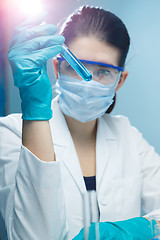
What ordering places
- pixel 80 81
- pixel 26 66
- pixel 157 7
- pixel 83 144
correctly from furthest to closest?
pixel 157 7
pixel 83 144
pixel 80 81
pixel 26 66

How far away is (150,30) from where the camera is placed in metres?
1.60

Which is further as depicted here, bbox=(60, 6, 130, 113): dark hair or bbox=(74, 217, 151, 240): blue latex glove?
bbox=(60, 6, 130, 113): dark hair

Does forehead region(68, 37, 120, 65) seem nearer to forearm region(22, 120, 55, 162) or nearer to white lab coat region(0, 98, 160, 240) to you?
white lab coat region(0, 98, 160, 240)

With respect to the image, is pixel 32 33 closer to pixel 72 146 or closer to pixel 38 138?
pixel 38 138

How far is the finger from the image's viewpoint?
0.78 m

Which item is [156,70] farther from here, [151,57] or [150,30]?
[150,30]

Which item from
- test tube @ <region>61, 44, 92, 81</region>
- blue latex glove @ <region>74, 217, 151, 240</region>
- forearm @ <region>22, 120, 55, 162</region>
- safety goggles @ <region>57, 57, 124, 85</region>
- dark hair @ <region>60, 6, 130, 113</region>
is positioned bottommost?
blue latex glove @ <region>74, 217, 151, 240</region>

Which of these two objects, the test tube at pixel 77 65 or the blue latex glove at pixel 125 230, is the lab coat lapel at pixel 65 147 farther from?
the test tube at pixel 77 65

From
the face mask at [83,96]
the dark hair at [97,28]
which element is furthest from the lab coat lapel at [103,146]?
the dark hair at [97,28]

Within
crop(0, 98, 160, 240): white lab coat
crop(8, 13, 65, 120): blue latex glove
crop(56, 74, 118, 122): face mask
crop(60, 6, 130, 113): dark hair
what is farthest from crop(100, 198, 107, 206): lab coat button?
crop(60, 6, 130, 113): dark hair

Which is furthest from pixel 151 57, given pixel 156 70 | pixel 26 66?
pixel 26 66

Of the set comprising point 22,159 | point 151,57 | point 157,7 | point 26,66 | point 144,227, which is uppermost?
point 157,7

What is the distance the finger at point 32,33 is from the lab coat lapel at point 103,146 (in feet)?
1.88

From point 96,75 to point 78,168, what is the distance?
0.37 metres
